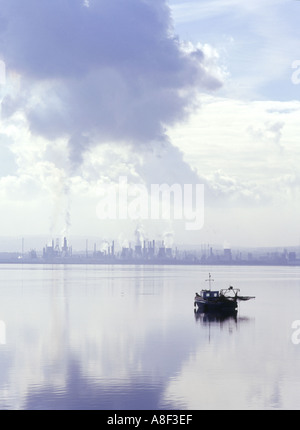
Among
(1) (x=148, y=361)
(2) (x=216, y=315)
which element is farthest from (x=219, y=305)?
(1) (x=148, y=361)

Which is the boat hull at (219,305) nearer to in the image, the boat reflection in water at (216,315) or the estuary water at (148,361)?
the boat reflection in water at (216,315)

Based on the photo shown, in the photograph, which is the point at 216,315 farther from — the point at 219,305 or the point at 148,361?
the point at 148,361

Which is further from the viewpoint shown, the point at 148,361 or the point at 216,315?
the point at 216,315

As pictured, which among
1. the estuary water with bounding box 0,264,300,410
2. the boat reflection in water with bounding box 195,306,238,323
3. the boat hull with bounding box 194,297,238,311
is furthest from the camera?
the boat hull with bounding box 194,297,238,311

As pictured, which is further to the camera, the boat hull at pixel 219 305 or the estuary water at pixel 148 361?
the boat hull at pixel 219 305

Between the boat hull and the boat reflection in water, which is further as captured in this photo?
the boat hull

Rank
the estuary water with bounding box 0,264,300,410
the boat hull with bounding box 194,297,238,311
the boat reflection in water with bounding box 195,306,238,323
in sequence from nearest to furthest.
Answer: the estuary water with bounding box 0,264,300,410, the boat reflection in water with bounding box 195,306,238,323, the boat hull with bounding box 194,297,238,311

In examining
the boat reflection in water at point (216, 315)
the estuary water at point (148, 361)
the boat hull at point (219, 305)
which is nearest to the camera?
the estuary water at point (148, 361)

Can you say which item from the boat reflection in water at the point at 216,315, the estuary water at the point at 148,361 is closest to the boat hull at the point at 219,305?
the boat reflection in water at the point at 216,315

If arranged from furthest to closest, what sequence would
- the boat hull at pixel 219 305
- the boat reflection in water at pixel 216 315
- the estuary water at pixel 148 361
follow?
the boat hull at pixel 219 305, the boat reflection in water at pixel 216 315, the estuary water at pixel 148 361

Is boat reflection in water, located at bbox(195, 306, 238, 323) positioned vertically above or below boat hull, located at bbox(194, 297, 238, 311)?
below

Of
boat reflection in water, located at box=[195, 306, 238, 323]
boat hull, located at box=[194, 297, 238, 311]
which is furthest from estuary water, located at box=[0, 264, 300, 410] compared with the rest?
boat hull, located at box=[194, 297, 238, 311]

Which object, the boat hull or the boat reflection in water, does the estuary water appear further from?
the boat hull
